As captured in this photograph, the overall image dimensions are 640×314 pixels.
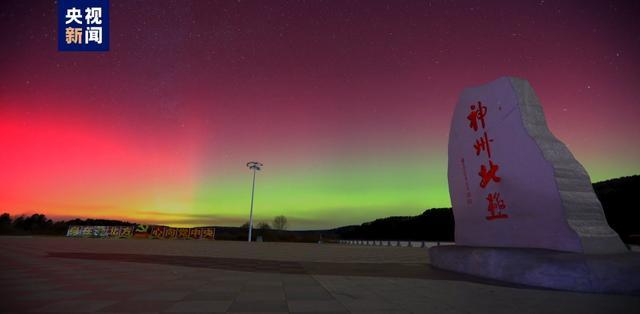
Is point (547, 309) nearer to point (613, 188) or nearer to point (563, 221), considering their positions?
point (563, 221)

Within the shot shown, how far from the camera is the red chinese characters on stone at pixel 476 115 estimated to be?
11.1 metres

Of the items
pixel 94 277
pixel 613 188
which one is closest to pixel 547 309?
pixel 94 277

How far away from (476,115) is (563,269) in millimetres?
5651

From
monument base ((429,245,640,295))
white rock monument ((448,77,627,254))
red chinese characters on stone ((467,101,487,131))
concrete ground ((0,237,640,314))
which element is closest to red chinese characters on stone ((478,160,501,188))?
white rock monument ((448,77,627,254))

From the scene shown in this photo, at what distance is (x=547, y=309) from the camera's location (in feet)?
17.3

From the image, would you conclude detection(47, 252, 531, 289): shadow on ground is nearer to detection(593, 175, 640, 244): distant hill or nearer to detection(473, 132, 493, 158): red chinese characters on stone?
detection(473, 132, 493, 158): red chinese characters on stone

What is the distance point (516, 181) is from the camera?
941 cm

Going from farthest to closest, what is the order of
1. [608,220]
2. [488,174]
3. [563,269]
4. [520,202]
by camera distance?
[608,220], [488,174], [520,202], [563,269]

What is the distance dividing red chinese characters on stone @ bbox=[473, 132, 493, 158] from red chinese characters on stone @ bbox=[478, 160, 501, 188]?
418mm

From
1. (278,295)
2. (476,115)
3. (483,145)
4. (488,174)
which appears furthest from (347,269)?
(476,115)

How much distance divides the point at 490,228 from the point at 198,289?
8525 mm

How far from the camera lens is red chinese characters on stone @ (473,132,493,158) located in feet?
34.9

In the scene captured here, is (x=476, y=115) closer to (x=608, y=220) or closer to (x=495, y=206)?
(x=495, y=206)

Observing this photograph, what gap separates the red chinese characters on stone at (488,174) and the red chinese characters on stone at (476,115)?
4.75 ft
